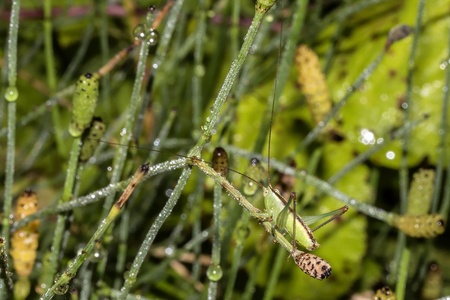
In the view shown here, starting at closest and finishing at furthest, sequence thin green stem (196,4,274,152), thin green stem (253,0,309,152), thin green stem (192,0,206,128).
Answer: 1. thin green stem (196,4,274,152)
2. thin green stem (253,0,309,152)
3. thin green stem (192,0,206,128)

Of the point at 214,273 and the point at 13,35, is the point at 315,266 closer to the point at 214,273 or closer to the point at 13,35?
the point at 214,273

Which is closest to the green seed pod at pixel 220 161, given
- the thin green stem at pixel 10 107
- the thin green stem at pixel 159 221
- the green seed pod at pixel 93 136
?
the thin green stem at pixel 159 221

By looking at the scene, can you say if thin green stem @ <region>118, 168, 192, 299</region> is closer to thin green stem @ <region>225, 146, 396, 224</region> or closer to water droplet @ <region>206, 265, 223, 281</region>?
water droplet @ <region>206, 265, 223, 281</region>

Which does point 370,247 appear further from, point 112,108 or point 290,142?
point 112,108

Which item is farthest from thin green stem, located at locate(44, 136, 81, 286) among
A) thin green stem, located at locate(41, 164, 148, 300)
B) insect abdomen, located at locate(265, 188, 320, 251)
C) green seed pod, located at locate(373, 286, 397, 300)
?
green seed pod, located at locate(373, 286, 397, 300)

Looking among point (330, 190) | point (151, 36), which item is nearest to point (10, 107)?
point (151, 36)

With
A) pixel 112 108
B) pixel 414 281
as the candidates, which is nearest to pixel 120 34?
pixel 112 108

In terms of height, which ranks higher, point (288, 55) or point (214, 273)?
point (288, 55)

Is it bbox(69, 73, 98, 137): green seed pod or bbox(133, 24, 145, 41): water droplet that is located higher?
bbox(133, 24, 145, 41): water droplet
